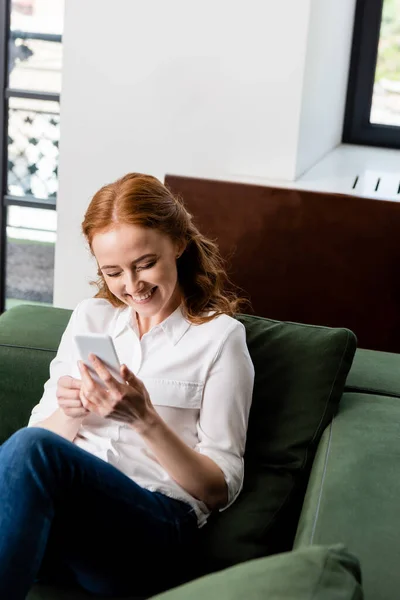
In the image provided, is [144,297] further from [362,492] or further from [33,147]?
[33,147]

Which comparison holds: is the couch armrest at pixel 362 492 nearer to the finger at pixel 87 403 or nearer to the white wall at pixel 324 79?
the finger at pixel 87 403

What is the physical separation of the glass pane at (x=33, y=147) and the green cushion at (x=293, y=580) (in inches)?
88.5

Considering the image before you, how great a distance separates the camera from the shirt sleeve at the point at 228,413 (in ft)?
5.22

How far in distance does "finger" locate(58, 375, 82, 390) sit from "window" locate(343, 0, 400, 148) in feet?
6.19

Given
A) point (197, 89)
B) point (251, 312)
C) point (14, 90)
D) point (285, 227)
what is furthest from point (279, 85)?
point (14, 90)

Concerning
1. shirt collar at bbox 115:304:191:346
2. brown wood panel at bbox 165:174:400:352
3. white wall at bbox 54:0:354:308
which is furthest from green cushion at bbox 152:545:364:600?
white wall at bbox 54:0:354:308

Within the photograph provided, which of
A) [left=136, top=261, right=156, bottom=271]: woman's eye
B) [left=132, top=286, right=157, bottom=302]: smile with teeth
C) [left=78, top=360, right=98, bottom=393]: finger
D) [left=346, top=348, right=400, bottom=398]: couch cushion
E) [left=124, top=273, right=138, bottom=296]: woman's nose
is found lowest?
[left=346, top=348, right=400, bottom=398]: couch cushion

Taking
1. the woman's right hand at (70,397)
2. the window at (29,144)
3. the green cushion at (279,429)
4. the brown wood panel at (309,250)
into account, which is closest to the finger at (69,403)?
the woman's right hand at (70,397)

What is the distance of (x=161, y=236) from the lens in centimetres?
167

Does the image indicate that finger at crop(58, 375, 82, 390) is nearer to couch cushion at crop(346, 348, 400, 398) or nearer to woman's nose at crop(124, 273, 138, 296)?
woman's nose at crop(124, 273, 138, 296)

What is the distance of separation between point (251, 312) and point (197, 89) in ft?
2.17

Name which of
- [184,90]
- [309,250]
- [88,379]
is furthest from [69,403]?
[184,90]

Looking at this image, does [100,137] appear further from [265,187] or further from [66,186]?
[265,187]

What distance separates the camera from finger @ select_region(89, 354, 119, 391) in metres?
1.48
